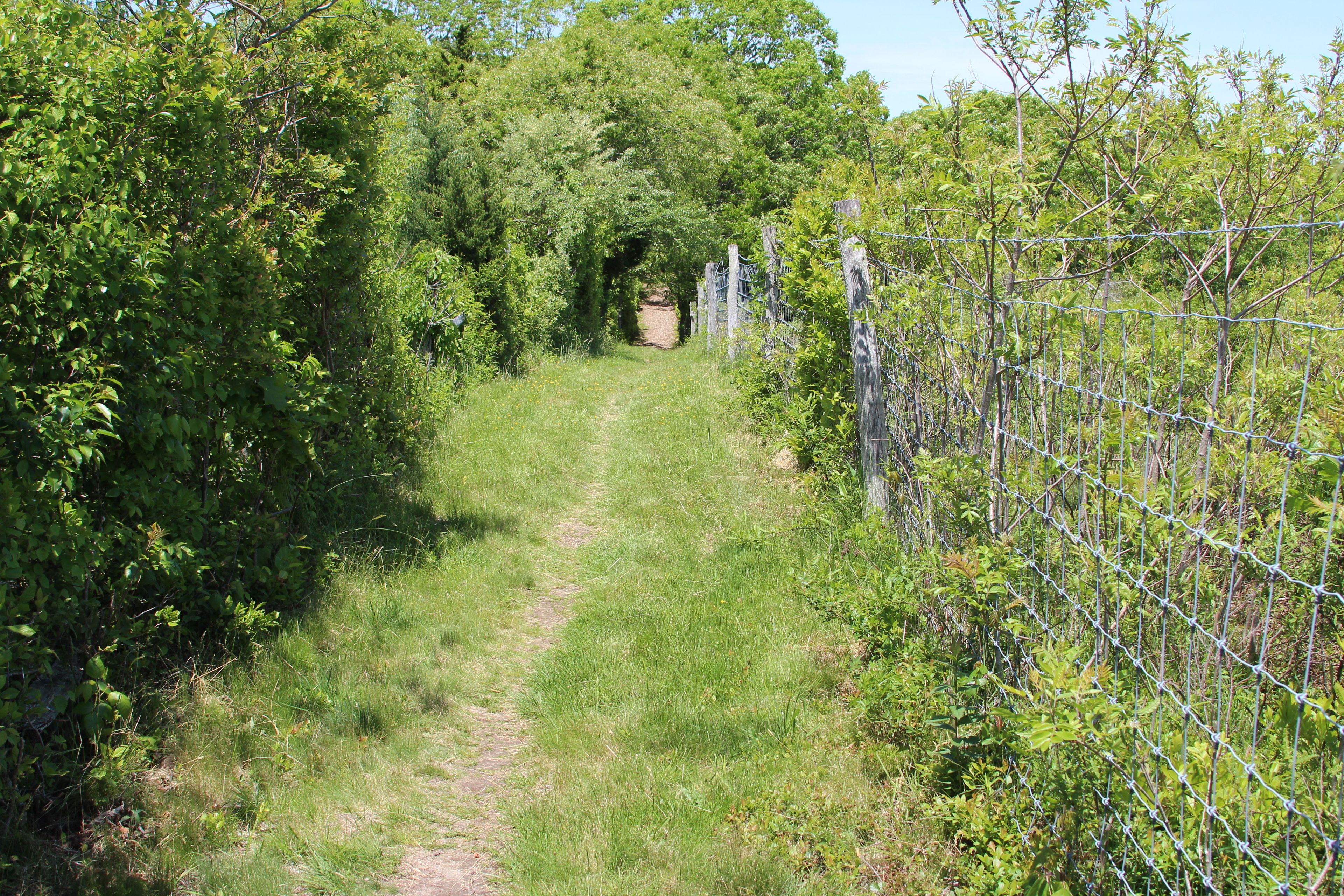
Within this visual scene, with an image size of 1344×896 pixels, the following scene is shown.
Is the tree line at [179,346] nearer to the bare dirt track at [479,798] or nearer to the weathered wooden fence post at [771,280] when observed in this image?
the bare dirt track at [479,798]

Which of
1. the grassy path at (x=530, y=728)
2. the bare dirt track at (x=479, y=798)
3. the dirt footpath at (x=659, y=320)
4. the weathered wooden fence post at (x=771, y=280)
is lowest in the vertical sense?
the bare dirt track at (x=479, y=798)

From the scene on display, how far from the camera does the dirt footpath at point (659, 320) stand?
2666cm

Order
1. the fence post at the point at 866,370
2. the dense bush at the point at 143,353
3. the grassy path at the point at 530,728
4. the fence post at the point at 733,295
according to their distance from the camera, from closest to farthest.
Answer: the dense bush at the point at 143,353 < the grassy path at the point at 530,728 < the fence post at the point at 866,370 < the fence post at the point at 733,295

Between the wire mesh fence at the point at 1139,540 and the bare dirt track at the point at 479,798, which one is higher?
the wire mesh fence at the point at 1139,540

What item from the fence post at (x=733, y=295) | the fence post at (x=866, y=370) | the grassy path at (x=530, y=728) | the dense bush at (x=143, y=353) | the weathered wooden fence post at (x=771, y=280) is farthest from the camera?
the fence post at (x=733, y=295)

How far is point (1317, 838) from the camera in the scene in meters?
2.41

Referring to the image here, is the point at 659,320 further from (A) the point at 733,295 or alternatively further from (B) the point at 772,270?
(B) the point at 772,270

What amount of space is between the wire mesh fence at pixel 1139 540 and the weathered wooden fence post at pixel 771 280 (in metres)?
4.40

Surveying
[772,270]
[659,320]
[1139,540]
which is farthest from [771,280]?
[659,320]

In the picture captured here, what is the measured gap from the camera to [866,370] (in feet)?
18.0

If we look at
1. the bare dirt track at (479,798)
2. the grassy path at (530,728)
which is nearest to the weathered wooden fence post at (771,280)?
the grassy path at (530,728)

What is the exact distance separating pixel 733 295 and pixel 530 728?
10013 millimetres

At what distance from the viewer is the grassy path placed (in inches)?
129

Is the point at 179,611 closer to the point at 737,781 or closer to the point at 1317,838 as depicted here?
the point at 737,781
